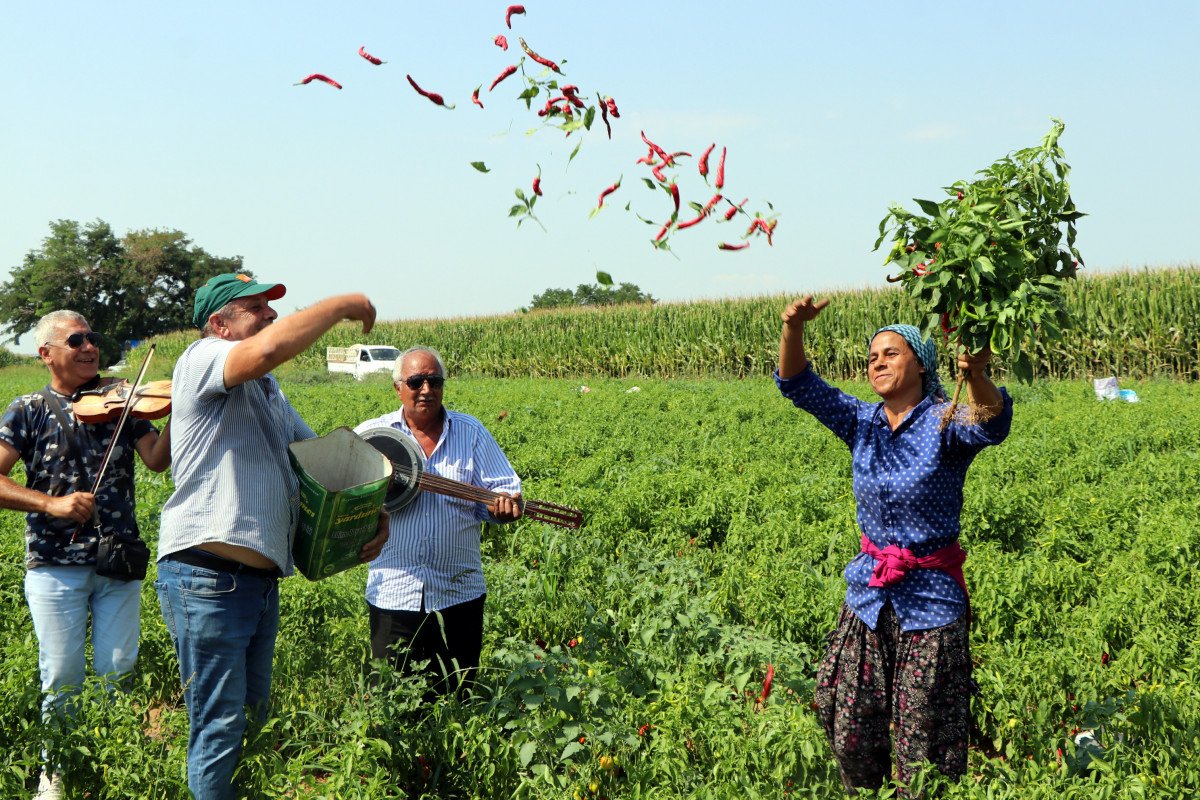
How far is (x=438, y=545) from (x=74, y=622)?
1490mm

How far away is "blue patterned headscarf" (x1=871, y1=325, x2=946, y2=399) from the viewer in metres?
3.54

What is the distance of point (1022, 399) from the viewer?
17141mm

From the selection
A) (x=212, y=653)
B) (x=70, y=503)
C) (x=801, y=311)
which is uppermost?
(x=801, y=311)

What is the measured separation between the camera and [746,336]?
31.5m

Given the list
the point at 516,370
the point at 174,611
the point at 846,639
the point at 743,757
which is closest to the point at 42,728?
the point at 174,611

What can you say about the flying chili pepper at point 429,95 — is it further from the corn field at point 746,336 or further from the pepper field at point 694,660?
the corn field at point 746,336

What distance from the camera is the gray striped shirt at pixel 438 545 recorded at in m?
4.12

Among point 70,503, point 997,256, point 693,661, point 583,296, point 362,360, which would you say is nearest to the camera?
point 997,256

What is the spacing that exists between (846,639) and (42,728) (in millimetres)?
2843

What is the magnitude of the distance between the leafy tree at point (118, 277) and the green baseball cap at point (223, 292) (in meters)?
73.8

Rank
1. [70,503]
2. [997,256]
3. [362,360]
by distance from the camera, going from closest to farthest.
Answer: [997,256] → [70,503] → [362,360]

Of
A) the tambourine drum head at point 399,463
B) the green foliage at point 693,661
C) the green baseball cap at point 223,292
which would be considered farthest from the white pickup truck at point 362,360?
the green baseball cap at point 223,292

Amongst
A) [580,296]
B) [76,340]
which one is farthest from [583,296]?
[76,340]

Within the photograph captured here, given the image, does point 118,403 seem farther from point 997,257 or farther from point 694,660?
point 997,257
